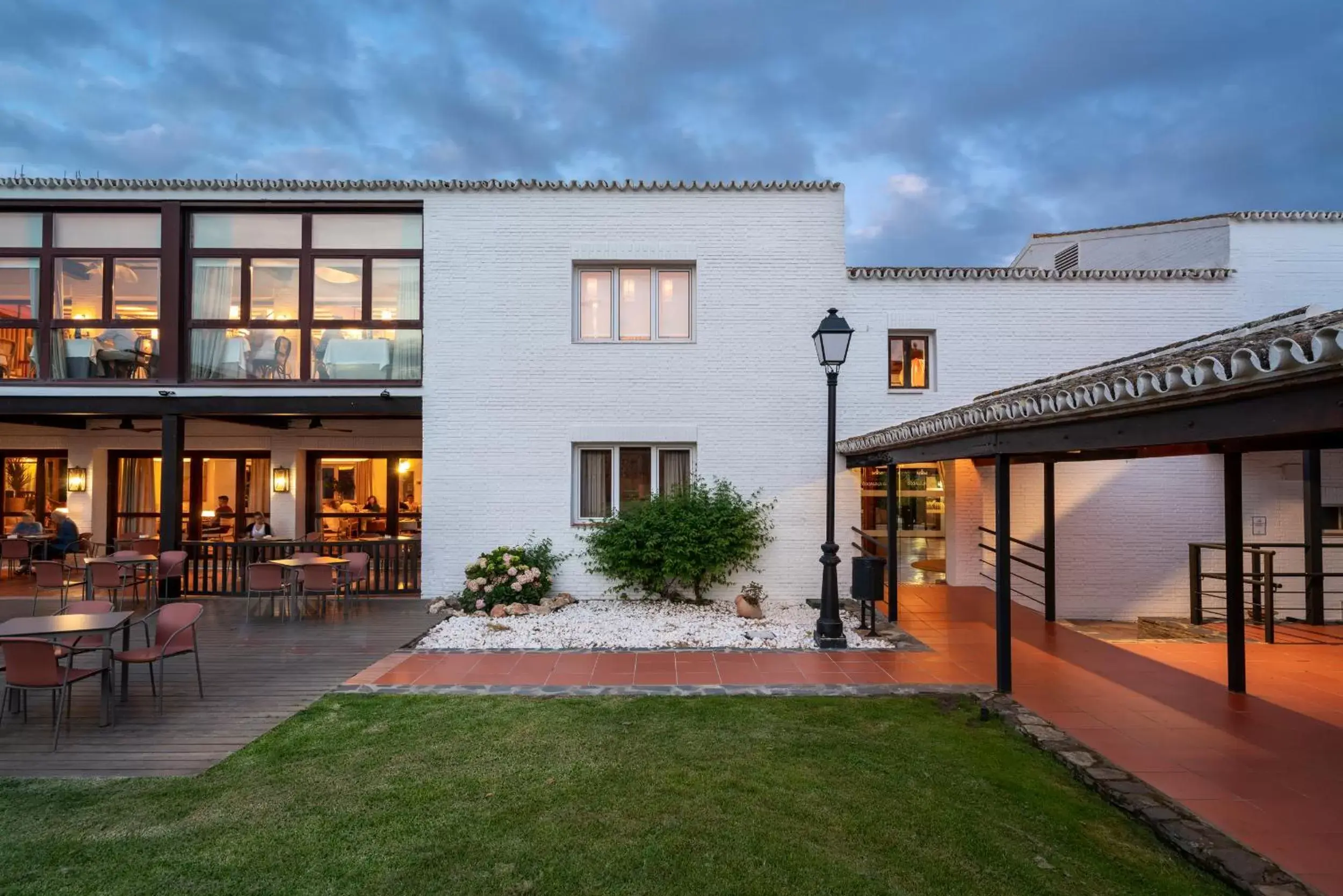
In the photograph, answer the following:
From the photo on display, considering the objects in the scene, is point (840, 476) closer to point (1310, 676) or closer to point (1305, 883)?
point (1310, 676)

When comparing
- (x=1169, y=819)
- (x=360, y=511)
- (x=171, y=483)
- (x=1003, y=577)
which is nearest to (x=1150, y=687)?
(x=1003, y=577)

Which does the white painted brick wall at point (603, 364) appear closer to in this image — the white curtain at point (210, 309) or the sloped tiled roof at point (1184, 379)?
the white curtain at point (210, 309)

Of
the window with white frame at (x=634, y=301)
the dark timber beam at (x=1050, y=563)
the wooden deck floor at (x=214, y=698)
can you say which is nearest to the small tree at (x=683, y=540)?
the window with white frame at (x=634, y=301)

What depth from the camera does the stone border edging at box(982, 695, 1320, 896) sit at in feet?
10.0

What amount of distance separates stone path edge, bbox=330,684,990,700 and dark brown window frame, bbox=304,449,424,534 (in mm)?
8205

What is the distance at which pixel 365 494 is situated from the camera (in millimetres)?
13977

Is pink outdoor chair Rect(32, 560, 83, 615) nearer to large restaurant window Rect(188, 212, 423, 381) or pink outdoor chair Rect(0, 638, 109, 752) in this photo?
large restaurant window Rect(188, 212, 423, 381)

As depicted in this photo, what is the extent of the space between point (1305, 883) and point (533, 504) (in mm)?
8956

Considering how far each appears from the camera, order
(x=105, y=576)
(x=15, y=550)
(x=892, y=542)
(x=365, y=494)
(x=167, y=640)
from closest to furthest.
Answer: (x=167, y=640) < (x=105, y=576) < (x=892, y=542) < (x=15, y=550) < (x=365, y=494)

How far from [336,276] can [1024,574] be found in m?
12.5

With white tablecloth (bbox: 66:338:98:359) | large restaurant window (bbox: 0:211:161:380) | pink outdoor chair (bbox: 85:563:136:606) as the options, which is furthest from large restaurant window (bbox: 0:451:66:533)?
pink outdoor chair (bbox: 85:563:136:606)

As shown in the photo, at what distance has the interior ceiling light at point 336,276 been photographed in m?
10.6

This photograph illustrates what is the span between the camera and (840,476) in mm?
10367

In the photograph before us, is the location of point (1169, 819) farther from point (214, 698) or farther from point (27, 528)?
point (27, 528)
